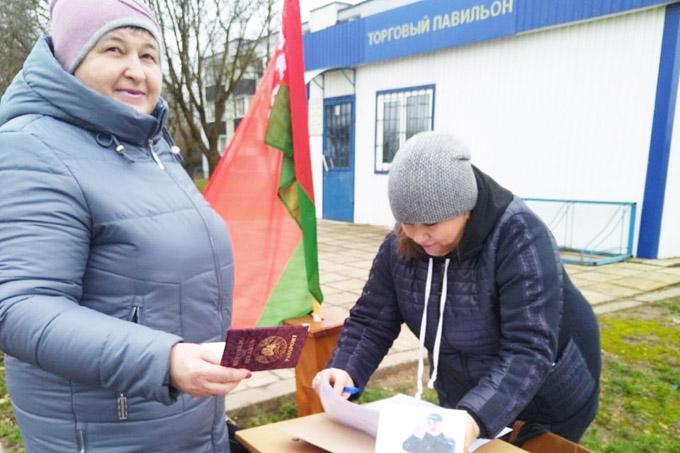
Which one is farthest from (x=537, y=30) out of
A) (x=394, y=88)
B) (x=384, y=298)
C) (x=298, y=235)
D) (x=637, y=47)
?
(x=384, y=298)

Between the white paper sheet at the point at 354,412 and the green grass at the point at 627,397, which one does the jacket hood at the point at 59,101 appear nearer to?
the white paper sheet at the point at 354,412

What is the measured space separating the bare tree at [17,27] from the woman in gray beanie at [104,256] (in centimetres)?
1001

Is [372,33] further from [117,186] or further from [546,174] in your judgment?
[117,186]

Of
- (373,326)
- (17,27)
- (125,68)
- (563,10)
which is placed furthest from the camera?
(17,27)

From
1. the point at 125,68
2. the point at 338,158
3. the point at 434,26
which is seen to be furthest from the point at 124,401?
the point at 338,158

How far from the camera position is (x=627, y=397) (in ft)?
10.6

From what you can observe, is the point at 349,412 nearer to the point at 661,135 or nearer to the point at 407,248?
the point at 407,248

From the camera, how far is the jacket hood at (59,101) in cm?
117

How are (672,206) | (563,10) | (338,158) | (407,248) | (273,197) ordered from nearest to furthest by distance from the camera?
1. (407,248)
2. (273,197)
3. (672,206)
4. (563,10)
5. (338,158)

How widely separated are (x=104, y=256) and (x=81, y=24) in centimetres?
55

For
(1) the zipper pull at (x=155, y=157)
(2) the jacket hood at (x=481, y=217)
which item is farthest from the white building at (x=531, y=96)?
(1) the zipper pull at (x=155, y=157)

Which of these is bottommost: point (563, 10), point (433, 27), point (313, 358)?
point (313, 358)

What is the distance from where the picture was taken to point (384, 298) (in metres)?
1.72

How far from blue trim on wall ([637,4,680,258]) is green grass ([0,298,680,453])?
2792 millimetres
